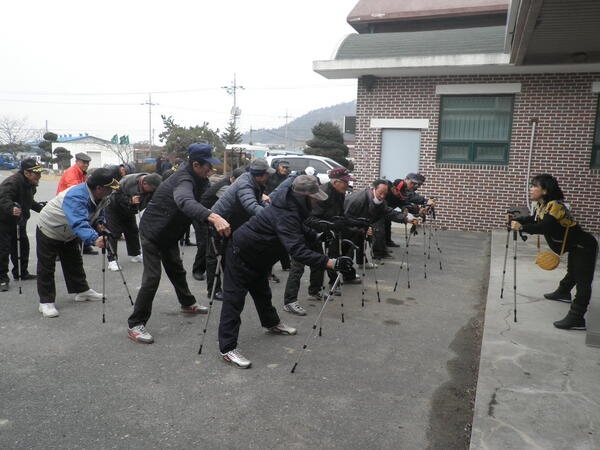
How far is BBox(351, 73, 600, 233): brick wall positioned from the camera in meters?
11.4

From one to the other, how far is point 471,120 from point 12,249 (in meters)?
10.7

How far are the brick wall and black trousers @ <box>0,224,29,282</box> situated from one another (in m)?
8.74

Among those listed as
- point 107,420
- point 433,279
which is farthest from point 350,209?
point 107,420

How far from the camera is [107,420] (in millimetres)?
3467

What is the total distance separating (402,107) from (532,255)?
Answer: 18.3 feet

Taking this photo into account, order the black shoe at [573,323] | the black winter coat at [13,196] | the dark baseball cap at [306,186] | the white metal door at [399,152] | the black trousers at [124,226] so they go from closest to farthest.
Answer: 1. the dark baseball cap at [306,186]
2. the black shoe at [573,323]
3. the black winter coat at [13,196]
4. the black trousers at [124,226]
5. the white metal door at [399,152]

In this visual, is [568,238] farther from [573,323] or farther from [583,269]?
[573,323]

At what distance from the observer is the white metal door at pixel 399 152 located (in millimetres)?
13008

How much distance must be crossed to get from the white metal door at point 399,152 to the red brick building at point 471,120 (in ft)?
0.09

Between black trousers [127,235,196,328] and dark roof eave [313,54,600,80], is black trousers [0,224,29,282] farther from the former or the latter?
dark roof eave [313,54,600,80]

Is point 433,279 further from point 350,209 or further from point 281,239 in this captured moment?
point 281,239

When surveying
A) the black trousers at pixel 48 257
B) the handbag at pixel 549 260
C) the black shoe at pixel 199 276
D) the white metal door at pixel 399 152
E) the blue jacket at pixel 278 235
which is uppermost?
the white metal door at pixel 399 152

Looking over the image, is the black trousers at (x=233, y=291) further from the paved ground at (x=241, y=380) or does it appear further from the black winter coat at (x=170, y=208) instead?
the black winter coat at (x=170, y=208)

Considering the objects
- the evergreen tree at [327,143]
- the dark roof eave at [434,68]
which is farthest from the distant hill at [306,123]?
the dark roof eave at [434,68]
